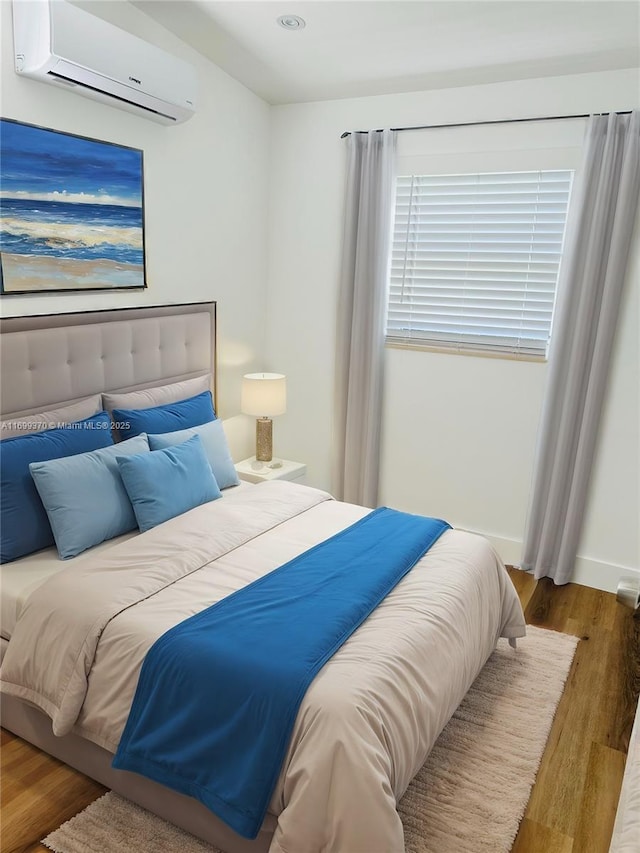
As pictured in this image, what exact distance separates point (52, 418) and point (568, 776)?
7.93 feet

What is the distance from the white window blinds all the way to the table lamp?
0.79 metres

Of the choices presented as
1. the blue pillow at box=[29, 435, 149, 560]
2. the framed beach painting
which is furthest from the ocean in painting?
the blue pillow at box=[29, 435, 149, 560]

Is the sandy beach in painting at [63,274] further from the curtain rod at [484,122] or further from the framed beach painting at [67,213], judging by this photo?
the curtain rod at [484,122]

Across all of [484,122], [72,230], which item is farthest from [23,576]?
[484,122]

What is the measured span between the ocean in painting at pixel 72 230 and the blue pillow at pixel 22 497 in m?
0.80

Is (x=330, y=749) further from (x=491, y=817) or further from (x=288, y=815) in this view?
(x=491, y=817)

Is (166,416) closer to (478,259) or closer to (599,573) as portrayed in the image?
(478,259)

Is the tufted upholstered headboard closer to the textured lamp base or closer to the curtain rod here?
the textured lamp base

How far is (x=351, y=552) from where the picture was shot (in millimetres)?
2496

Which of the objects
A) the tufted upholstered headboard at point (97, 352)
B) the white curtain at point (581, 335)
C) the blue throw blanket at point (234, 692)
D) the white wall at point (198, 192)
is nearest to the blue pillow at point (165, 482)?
the tufted upholstered headboard at point (97, 352)

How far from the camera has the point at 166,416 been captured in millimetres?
3121

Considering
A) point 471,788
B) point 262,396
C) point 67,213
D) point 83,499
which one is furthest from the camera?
point 262,396

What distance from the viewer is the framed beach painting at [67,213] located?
101 inches

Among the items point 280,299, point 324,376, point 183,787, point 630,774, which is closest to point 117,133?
point 280,299
